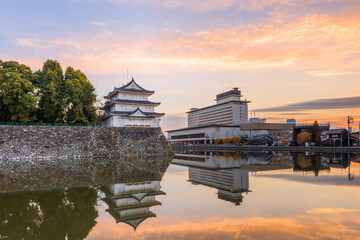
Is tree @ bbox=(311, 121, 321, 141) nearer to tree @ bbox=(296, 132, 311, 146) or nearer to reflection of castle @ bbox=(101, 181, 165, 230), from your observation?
tree @ bbox=(296, 132, 311, 146)

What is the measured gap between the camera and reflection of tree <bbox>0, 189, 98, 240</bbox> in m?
7.76

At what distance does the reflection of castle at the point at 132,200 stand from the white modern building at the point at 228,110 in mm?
104161

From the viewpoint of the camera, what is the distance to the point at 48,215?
9523mm

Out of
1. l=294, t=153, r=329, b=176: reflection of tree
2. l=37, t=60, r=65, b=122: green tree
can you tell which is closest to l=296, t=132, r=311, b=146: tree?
l=294, t=153, r=329, b=176: reflection of tree

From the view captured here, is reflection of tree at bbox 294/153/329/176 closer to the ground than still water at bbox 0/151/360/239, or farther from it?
closer to the ground

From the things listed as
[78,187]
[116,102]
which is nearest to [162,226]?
[78,187]

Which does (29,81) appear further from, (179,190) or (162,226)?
(162,226)

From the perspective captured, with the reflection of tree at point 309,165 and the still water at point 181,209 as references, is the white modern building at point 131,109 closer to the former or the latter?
the reflection of tree at point 309,165

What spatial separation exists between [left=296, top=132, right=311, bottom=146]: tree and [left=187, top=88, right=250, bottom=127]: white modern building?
4988 cm

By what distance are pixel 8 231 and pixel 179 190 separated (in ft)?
27.2

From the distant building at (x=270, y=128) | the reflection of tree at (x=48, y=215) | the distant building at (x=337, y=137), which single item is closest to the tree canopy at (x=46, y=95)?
the reflection of tree at (x=48, y=215)

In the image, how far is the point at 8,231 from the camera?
791cm

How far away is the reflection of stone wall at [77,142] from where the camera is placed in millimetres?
34375

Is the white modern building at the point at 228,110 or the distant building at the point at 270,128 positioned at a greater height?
the white modern building at the point at 228,110
